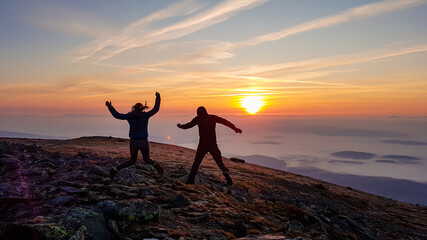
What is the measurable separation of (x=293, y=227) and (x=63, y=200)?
→ 640 cm

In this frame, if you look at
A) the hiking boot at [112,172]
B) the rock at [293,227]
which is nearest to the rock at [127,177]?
the hiking boot at [112,172]

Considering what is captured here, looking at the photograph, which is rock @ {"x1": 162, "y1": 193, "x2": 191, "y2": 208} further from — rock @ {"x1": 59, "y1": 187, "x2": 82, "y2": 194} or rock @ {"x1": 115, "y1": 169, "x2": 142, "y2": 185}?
rock @ {"x1": 59, "y1": 187, "x2": 82, "y2": 194}

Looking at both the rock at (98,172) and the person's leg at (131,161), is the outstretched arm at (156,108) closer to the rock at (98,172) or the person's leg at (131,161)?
the person's leg at (131,161)

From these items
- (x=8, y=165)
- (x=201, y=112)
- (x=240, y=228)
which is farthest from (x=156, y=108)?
(x=8, y=165)

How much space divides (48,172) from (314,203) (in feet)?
A: 37.6

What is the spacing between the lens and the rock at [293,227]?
8.07 metres

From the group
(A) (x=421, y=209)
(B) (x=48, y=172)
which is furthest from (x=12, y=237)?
(A) (x=421, y=209)

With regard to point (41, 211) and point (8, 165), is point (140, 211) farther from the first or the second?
point (8, 165)

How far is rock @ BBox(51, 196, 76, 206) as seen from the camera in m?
7.99

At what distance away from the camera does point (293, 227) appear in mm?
8797

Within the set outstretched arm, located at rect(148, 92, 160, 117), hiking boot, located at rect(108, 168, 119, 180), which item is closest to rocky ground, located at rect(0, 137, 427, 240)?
hiking boot, located at rect(108, 168, 119, 180)

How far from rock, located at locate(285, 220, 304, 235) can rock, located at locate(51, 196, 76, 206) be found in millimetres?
5735

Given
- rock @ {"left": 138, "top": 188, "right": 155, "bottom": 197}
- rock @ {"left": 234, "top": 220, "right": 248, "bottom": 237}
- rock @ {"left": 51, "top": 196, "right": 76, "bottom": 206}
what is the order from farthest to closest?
rock @ {"left": 138, "top": 188, "right": 155, "bottom": 197}, rock @ {"left": 51, "top": 196, "right": 76, "bottom": 206}, rock @ {"left": 234, "top": 220, "right": 248, "bottom": 237}

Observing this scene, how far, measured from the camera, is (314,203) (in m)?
14.4
